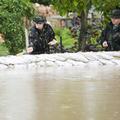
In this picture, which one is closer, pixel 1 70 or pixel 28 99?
pixel 28 99

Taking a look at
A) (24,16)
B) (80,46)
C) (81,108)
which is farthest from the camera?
(24,16)

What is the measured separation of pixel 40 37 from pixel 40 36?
37 millimetres

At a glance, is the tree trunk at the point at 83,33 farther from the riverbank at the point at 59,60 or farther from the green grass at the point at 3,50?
the riverbank at the point at 59,60

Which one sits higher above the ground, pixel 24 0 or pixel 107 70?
pixel 24 0

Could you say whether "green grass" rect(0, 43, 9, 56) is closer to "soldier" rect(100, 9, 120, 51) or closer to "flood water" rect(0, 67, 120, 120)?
"soldier" rect(100, 9, 120, 51)

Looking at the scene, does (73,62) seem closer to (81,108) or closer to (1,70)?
(1,70)

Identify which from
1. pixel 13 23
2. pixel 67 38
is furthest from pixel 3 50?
pixel 67 38

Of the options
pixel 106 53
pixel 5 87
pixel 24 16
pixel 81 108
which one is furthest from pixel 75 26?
pixel 81 108

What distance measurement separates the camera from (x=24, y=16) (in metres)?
15.1

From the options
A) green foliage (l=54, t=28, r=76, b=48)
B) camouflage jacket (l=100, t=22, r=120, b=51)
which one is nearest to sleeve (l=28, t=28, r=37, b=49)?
camouflage jacket (l=100, t=22, r=120, b=51)

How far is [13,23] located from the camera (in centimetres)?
1424

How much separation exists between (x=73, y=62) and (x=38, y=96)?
12.2ft

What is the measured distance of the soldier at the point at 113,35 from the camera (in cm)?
1188

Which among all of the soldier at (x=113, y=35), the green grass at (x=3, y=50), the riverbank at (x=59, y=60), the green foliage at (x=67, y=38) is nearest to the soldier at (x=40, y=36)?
the riverbank at (x=59, y=60)
